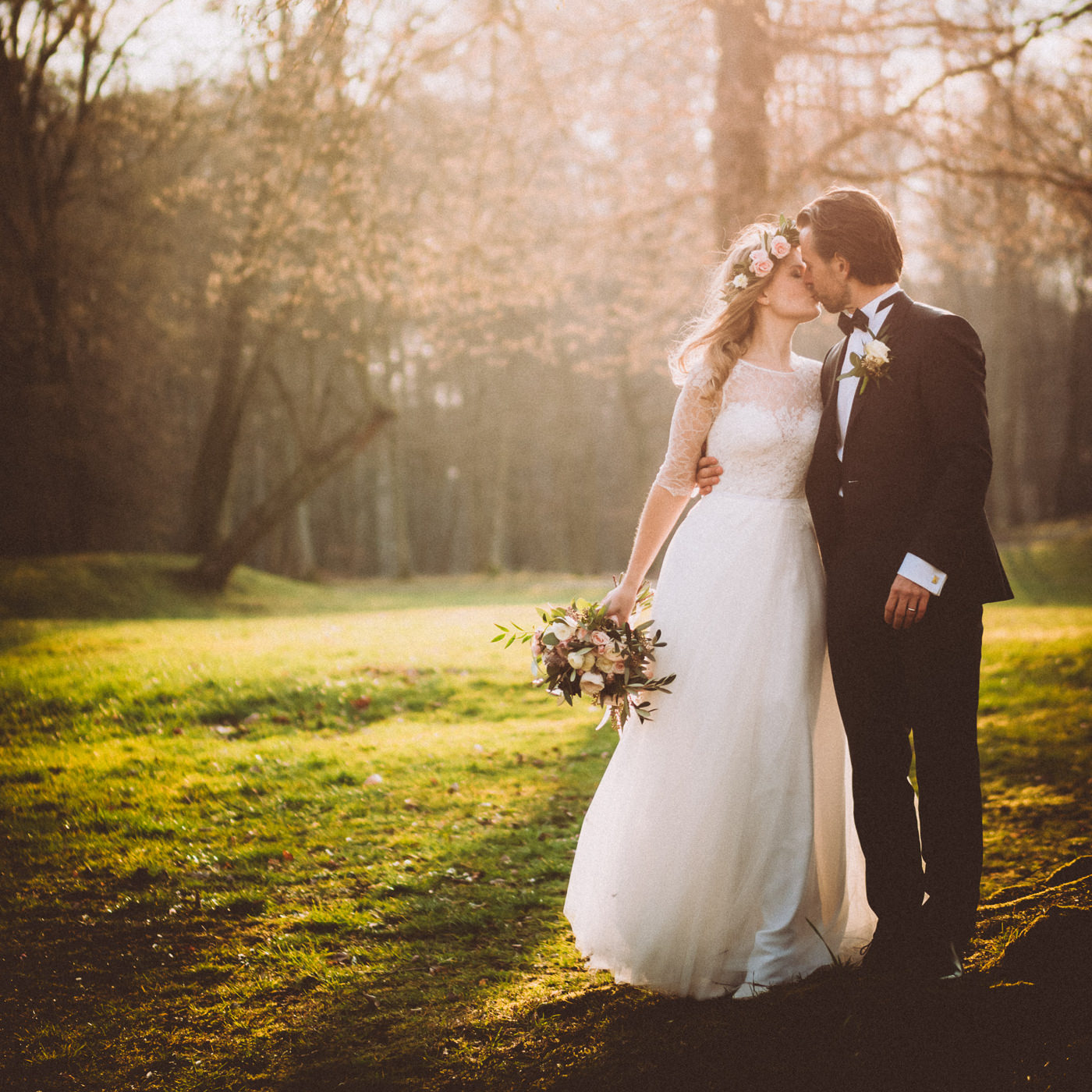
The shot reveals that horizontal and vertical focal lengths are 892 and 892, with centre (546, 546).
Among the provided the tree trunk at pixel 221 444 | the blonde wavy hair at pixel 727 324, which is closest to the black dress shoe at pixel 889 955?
the blonde wavy hair at pixel 727 324

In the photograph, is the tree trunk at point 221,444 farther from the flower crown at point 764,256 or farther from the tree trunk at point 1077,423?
the tree trunk at point 1077,423

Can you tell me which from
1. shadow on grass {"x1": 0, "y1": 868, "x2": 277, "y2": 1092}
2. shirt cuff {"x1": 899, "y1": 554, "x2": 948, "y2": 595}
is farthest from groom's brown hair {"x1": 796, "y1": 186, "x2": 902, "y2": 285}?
shadow on grass {"x1": 0, "y1": 868, "x2": 277, "y2": 1092}

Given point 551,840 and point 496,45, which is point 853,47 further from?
point 551,840

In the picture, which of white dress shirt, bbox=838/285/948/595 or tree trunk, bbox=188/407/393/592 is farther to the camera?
tree trunk, bbox=188/407/393/592

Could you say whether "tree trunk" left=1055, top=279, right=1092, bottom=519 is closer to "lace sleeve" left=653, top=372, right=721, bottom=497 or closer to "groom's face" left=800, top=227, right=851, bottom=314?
"groom's face" left=800, top=227, right=851, bottom=314

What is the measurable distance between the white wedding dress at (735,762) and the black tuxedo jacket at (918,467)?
0.26m

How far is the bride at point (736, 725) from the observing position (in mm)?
3195

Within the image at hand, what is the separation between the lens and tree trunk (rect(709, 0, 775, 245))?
954 centimetres

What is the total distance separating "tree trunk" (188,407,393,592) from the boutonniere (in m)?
14.8

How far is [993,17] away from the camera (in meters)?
9.10

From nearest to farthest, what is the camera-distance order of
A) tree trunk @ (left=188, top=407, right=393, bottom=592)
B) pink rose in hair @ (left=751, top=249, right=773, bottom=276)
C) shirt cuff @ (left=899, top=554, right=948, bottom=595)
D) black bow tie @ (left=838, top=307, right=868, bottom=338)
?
shirt cuff @ (left=899, top=554, right=948, bottom=595), black bow tie @ (left=838, top=307, right=868, bottom=338), pink rose in hair @ (left=751, top=249, right=773, bottom=276), tree trunk @ (left=188, top=407, right=393, bottom=592)

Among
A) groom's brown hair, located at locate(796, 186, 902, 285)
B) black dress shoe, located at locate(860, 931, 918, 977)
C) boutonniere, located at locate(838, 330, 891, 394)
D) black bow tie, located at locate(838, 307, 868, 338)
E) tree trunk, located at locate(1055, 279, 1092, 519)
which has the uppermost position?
tree trunk, located at locate(1055, 279, 1092, 519)

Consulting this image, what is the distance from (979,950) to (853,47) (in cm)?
916

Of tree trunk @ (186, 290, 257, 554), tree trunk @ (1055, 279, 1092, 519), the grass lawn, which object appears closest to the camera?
the grass lawn
